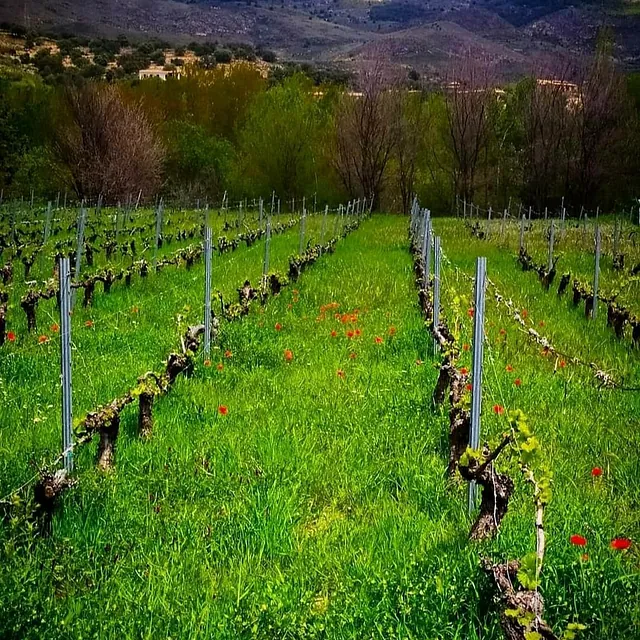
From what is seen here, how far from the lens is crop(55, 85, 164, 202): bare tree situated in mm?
39469

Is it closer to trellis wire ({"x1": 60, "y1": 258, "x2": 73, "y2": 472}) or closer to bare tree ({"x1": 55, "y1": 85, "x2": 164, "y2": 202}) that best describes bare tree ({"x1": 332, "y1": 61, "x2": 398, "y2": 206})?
bare tree ({"x1": 55, "y1": 85, "x2": 164, "y2": 202})

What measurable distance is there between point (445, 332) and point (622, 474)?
2765 millimetres

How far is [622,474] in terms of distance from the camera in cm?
484

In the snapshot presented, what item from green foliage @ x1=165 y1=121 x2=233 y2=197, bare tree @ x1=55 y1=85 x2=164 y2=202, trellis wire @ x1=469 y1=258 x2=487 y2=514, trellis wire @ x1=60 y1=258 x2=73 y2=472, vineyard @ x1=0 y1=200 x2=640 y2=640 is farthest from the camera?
green foliage @ x1=165 y1=121 x2=233 y2=197

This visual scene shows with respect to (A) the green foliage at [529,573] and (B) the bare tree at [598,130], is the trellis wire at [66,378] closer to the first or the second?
(A) the green foliage at [529,573]

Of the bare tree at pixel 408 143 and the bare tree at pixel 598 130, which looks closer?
the bare tree at pixel 598 130

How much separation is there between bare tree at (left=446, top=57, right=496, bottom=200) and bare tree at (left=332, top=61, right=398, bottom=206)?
3695 millimetres

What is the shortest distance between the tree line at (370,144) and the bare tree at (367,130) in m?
0.08

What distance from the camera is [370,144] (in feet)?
146

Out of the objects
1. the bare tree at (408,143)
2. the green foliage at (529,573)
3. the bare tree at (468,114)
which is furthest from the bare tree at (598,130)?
the green foliage at (529,573)

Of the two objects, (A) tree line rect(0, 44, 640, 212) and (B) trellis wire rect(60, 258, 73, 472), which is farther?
(A) tree line rect(0, 44, 640, 212)

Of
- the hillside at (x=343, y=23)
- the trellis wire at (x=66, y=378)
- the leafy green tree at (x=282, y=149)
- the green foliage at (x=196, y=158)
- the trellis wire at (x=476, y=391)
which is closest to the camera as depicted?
the trellis wire at (x=476, y=391)

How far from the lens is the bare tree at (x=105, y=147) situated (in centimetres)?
3947

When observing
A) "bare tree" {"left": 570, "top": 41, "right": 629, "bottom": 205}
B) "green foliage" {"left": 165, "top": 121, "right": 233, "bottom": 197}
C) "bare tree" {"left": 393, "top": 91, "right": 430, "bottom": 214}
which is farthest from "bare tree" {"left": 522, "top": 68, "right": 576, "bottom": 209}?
"green foliage" {"left": 165, "top": 121, "right": 233, "bottom": 197}
